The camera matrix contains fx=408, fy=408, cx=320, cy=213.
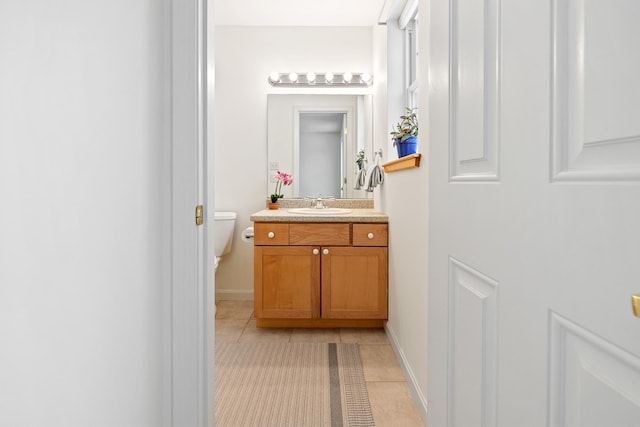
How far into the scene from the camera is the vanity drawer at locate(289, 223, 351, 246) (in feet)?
8.82

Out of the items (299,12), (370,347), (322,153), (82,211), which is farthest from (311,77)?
(82,211)

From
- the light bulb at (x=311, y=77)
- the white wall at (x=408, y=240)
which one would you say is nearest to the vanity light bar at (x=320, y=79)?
the light bulb at (x=311, y=77)

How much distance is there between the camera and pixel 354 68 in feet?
11.2

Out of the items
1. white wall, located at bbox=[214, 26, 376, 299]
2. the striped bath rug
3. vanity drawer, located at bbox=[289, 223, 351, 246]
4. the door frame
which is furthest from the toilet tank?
the door frame

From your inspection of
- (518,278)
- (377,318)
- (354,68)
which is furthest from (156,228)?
(354,68)

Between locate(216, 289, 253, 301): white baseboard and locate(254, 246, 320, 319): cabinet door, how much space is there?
83cm

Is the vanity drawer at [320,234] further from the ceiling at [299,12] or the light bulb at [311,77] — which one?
the ceiling at [299,12]

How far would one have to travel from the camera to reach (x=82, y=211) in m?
0.65

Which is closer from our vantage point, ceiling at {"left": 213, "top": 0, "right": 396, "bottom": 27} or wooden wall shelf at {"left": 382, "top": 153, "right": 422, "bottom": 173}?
wooden wall shelf at {"left": 382, "top": 153, "right": 422, "bottom": 173}

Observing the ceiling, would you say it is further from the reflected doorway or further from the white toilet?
the white toilet

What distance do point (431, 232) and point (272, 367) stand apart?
1.50 metres

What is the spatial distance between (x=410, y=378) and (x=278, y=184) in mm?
1976

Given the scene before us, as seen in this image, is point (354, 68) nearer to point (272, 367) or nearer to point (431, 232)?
point (272, 367)

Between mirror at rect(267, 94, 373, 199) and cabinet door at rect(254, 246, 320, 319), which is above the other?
mirror at rect(267, 94, 373, 199)
